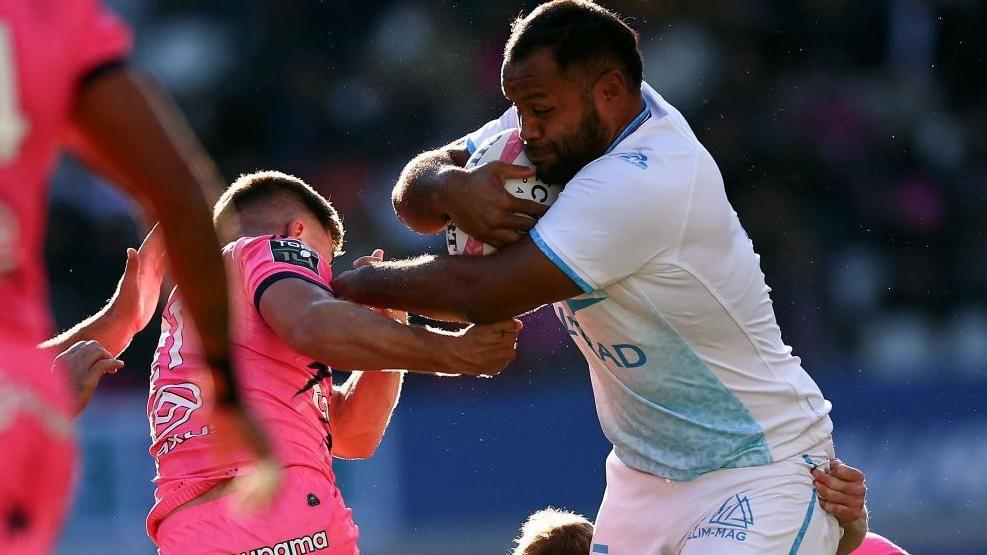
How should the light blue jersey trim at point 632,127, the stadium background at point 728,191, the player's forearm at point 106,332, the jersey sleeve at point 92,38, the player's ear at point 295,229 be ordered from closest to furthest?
the jersey sleeve at point 92,38
the light blue jersey trim at point 632,127
the player's ear at point 295,229
the player's forearm at point 106,332
the stadium background at point 728,191

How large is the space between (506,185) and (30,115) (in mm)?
2066

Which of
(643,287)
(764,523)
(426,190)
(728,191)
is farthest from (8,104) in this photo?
(728,191)

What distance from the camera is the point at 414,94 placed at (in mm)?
12914

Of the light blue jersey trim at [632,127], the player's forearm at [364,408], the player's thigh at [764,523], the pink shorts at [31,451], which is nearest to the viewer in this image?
the pink shorts at [31,451]

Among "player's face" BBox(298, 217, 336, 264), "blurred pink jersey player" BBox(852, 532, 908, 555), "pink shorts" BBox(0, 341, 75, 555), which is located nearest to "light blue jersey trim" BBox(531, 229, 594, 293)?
"player's face" BBox(298, 217, 336, 264)

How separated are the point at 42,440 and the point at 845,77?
40.2 ft

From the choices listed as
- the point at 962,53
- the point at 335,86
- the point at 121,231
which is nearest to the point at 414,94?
the point at 335,86

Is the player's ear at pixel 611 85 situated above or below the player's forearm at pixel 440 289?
above

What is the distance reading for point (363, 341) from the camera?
4.16m

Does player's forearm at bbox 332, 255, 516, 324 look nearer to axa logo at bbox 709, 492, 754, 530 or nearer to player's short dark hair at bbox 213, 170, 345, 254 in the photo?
player's short dark hair at bbox 213, 170, 345, 254

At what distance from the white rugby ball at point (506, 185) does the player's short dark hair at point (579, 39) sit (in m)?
0.27

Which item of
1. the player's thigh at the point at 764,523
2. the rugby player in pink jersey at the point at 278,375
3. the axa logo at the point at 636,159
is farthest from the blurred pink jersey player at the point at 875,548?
the axa logo at the point at 636,159

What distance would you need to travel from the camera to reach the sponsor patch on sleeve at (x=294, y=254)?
4371 millimetres

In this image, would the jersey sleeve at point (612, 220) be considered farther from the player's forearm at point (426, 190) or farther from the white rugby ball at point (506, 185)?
the player's forearm at point (426, 190)
